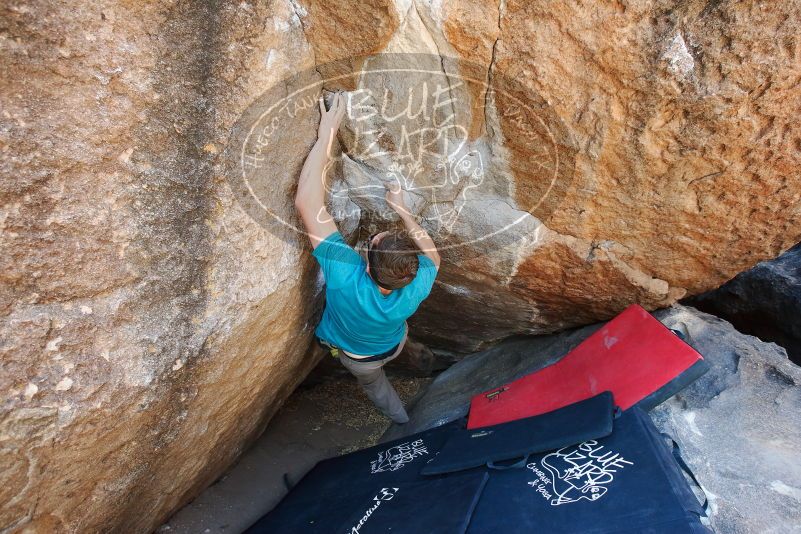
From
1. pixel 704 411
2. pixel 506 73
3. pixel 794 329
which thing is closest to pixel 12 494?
pixel 506 73

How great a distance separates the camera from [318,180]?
1881 mm

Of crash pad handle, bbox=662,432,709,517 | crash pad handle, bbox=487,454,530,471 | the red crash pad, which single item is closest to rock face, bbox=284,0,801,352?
the red crash pad

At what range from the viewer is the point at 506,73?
1734 mm

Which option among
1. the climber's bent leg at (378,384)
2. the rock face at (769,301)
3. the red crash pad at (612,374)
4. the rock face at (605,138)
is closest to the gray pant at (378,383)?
the climber's bent leg at (378,384)

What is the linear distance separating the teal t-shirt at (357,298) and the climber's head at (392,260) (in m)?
0.06

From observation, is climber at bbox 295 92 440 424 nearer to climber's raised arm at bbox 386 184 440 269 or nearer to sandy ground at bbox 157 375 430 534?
climber's raised arm at bbox 386 184 440 269

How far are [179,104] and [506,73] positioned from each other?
3.19 ft

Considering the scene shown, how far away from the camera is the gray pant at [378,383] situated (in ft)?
7.82

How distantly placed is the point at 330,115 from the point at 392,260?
0.55m

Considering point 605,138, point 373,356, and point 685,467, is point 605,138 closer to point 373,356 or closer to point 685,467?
point 685,467

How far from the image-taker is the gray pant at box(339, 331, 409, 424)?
2.38 meters

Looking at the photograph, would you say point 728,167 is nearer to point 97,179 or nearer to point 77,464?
point 97,179

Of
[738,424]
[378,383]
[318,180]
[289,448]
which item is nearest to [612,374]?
[738,424]

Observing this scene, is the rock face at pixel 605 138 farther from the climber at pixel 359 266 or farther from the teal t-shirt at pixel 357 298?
the teal t-shirt at pixel 357 298
